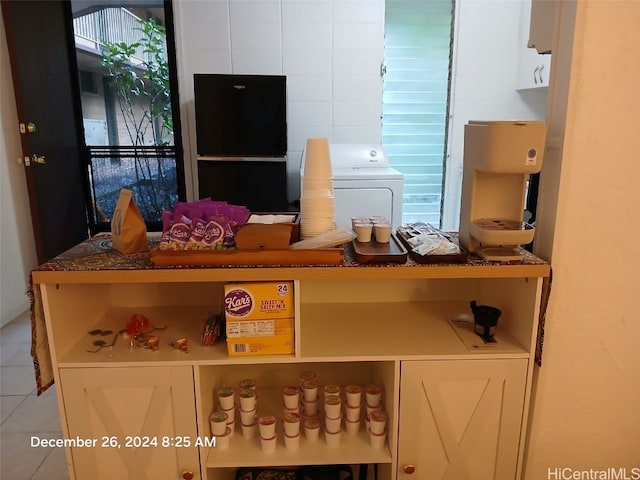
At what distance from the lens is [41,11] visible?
10.4 feet

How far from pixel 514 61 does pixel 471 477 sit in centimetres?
305

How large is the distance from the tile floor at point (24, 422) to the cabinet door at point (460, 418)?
126cm

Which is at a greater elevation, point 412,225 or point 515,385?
point 412,225

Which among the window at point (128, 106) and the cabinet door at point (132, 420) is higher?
the window at point (128, 106)

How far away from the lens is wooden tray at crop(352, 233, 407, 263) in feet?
4.01

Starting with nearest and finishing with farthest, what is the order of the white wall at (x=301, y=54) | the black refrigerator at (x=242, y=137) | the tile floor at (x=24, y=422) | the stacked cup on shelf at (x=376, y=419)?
the stacked cup on shelf at (x=376, y=419) → the tile floor at (x=24, y=422) → the black refrigerator at (x=242, y=137) → the white wall at (x=301, y=54)

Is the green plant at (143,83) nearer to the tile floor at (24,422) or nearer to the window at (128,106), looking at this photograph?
the window at (128,106)

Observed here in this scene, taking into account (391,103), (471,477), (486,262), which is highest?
(391,103)

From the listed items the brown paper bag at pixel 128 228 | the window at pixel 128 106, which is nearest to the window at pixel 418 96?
the window at pixel 128 106

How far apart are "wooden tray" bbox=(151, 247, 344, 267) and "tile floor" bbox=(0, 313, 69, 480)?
108 centimetres

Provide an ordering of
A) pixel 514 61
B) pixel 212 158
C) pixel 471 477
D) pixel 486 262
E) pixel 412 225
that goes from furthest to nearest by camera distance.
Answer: pixel 514 61 < pixel 212 158 < pixel 412 225 < pixel 471 477 < pixel 486 262

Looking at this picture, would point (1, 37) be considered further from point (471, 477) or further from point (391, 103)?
point (471, 477)

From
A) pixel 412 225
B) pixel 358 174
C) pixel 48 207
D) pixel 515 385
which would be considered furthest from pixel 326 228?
pixel 48 207

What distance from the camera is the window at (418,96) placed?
3.56 m
